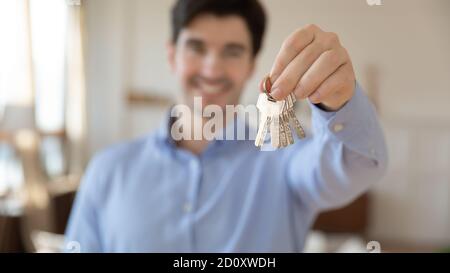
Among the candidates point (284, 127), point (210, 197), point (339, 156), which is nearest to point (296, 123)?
point (284, 127)

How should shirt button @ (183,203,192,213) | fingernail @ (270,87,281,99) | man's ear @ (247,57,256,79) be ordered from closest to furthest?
fingernail @ (270,87,281,99)
man's ear @ (247,57,256,79)
shirt button @ (183,203,192,213)

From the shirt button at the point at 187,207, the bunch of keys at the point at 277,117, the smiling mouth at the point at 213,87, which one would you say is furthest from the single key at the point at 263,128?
the shirt button at the point at 187,207

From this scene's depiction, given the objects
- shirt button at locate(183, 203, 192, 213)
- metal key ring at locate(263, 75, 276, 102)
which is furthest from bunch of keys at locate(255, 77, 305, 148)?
shirt button at locate(183, 203, 192, 213)

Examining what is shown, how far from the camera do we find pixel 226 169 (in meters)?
0.48

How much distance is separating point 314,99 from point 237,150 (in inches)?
8.6

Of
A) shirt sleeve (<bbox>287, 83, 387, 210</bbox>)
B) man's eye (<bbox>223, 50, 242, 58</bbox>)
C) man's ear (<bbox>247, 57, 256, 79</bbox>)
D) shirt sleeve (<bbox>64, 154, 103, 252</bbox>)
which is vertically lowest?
shirt sleeve (<bbox>64, 154, 103, 252</bbox>)

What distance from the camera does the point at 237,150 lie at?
0.47 meters

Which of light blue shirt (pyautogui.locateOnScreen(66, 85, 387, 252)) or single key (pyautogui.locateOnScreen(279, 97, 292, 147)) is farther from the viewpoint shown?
light blue shirt (pyautogui.locateOnScreen(66, 85, 387, 252))

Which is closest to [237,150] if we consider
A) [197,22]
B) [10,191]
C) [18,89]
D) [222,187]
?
[222,187]

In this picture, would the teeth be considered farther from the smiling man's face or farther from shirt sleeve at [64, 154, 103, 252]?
shirt sleeve at [64, 154, 103, 252]

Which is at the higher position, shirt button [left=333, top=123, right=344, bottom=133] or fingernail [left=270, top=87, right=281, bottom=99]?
fingernail [left=270, top=87, right=281, bottom=99]

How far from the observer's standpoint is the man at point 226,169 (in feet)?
1.00

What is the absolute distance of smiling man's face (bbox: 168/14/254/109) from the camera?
0.36 metres

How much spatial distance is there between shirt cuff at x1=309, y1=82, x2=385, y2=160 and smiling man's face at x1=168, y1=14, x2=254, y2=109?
0.08 metres
